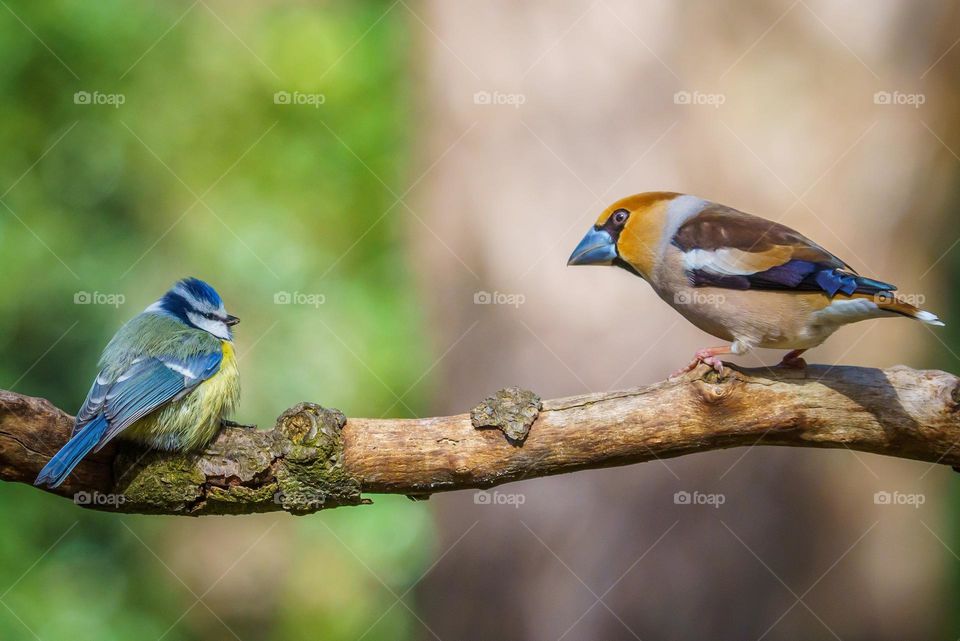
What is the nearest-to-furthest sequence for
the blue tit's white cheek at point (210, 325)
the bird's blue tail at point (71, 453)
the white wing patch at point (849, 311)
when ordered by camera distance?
1. the bird's blue tail at point (71, 453)
2. the white wing patch at point (849, 311)
3. the blue tit's white cheek at point (210, 325)

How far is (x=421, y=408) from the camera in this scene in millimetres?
7938

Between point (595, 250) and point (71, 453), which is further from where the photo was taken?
point (595, 250)

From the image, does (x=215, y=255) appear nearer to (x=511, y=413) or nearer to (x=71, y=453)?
(x=71, y=453)

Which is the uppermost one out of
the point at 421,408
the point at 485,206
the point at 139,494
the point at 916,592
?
the point at 485,206

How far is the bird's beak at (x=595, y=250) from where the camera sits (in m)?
3.64

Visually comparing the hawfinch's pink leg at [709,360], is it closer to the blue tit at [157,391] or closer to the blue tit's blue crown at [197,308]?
the blue tit at [157,391]

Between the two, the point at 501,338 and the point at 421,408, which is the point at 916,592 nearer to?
the point at 501,338

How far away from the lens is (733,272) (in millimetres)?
3477

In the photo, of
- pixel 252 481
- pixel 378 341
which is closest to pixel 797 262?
pixel 252 481

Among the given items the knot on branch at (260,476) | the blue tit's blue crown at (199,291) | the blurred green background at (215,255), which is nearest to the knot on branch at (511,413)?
the knot on branch at (260,476)

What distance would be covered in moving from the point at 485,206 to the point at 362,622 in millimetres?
5161

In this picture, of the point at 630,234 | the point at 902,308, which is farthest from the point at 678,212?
the point at 902,308

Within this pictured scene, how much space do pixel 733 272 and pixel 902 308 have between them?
26.4 inches

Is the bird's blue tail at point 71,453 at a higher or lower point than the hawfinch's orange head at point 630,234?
lower
